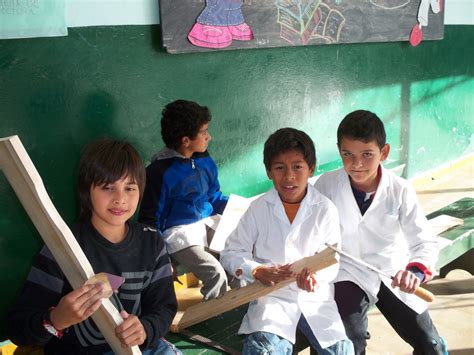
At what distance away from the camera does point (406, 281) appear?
212cm

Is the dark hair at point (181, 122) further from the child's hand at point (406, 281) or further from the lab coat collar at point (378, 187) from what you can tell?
the child's hand at point (406, 281)

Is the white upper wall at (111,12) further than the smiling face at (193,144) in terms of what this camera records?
No

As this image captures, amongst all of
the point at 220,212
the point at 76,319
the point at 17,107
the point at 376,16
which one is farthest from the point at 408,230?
the point at 376,16

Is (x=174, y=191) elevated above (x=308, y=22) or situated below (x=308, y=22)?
below

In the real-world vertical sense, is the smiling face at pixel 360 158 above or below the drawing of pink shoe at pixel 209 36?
below

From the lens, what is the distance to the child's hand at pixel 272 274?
201cm

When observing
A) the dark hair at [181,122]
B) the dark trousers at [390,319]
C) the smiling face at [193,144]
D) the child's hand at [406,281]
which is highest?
the dark hair at [181,122]

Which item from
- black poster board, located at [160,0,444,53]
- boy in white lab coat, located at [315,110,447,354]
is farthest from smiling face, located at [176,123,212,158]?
boy in white lab coat, located at [315,110,447,354]

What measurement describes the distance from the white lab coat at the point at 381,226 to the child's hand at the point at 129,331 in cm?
106

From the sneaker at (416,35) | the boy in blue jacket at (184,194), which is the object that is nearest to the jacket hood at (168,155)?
the boy in blue jacket at (184,194)

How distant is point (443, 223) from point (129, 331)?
2.57 metres

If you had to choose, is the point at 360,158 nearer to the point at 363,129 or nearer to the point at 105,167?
the point at 363,129

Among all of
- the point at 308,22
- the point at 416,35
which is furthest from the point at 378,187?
the point at 416,35

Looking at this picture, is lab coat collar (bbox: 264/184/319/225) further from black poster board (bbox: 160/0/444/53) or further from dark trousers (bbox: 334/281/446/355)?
black poster board (bbox: 160/0/444/53)
